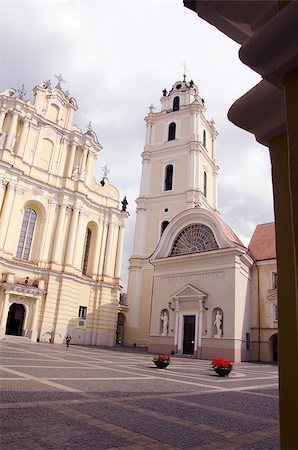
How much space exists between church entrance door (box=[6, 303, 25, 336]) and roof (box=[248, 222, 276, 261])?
2034cm

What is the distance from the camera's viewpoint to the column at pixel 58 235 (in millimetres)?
32666

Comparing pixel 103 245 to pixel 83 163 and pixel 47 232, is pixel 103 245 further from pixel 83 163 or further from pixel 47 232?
pixel 83 163

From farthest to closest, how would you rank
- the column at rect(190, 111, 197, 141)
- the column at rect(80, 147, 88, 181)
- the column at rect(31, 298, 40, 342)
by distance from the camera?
the column at rect(190, 111, 197, 141)
the column at rect(80, 147, 88, 181)
the column at rect(31, 298, 40, 342)

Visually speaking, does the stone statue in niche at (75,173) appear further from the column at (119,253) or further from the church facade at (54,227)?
the column at (119,253)

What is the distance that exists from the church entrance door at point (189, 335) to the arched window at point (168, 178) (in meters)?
17.5

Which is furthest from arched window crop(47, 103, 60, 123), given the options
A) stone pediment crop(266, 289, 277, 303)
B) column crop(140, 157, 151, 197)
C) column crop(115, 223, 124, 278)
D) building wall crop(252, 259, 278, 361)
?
stone pediment crop(266, 289, 277, 303)

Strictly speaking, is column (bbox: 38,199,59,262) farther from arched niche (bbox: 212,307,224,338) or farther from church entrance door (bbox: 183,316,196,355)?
arched niche (bbox: 212,307,224,338)

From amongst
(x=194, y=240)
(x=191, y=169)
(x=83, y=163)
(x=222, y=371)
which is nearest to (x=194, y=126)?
(x=191, y=169)

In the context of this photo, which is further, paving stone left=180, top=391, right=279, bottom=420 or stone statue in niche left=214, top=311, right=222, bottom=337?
stone statue in niche left=214, top=311, right=222, bottom=337

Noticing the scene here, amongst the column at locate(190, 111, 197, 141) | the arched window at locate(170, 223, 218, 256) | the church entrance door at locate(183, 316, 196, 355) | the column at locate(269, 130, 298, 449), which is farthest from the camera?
the column at locate(190, 111, 197, 141)

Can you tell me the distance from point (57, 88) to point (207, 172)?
63.3ft

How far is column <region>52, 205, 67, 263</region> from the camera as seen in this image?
3267 cm

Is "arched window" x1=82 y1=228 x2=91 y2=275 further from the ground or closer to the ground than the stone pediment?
further from the ground

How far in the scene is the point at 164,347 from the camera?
27344 millimetres
